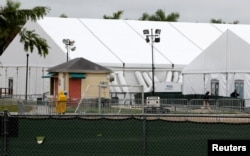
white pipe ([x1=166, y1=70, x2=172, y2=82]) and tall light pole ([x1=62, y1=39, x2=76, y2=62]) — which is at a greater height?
tall light pole ([x1=62, y1=39, x2=76, y2=62])

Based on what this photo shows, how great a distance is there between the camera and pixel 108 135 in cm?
1583

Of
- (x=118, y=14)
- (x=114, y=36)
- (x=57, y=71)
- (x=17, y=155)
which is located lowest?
(x=17, y=155)

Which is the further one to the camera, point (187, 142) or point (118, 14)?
point (118, 14)

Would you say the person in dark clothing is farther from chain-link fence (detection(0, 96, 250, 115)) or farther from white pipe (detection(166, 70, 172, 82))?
white pipe (detection(166, 70, 172, 82))

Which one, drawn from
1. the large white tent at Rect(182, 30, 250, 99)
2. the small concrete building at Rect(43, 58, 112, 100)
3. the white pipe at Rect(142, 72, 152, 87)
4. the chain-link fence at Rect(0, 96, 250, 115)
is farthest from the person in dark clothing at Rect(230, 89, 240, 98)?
the white pipe at Rect(142, 72, 152, 87)

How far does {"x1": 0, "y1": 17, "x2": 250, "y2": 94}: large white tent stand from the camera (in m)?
58.2

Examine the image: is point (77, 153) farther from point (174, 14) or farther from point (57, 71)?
point (174, 14)

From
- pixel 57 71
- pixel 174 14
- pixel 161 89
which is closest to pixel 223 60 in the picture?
pixel 161 89

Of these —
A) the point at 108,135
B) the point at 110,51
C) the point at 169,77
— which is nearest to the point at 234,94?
the point at 169,77

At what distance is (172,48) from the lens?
6269cm

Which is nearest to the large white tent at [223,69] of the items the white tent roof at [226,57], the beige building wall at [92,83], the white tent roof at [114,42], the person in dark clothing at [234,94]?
the white tent roof at [226,57]

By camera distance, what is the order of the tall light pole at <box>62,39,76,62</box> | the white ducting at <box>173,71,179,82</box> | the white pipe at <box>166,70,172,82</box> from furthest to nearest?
the white ducting at <box>173,71,179,82</box>
the white pipe at <box>166,70,172,82</box>
the tall light pole at <box>62,39,76,62</box>

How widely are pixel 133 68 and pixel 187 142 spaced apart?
43.0 metres

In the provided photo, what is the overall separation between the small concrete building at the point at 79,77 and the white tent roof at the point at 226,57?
8791mm
